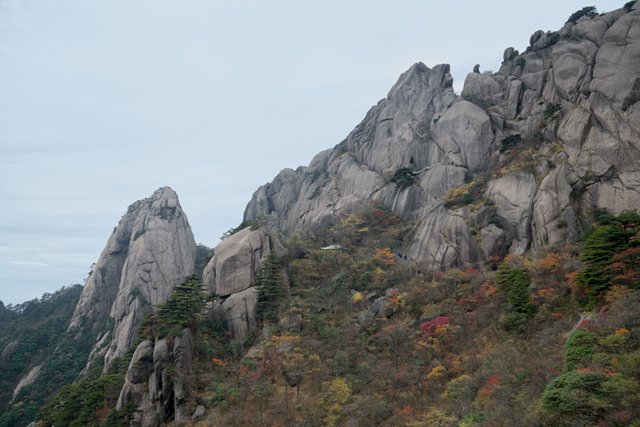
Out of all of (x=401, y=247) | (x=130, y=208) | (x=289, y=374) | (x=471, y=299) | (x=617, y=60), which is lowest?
(x=289, y=374)

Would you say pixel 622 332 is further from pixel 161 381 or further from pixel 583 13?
pixel 583 13

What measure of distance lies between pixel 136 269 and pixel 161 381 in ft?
126

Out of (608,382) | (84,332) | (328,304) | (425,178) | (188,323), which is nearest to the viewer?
(608,382)

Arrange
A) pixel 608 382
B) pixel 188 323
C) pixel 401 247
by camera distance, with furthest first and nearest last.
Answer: pixel 401 247
pixel 188 323
pixel 608 382

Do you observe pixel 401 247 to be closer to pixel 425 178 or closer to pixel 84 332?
pixel 425 178

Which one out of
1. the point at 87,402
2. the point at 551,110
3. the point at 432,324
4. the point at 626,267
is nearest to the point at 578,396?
the point at 626,267

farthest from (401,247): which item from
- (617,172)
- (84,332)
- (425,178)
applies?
(84,332)

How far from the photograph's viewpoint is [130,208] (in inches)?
2921

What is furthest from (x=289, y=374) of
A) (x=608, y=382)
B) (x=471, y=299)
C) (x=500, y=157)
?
(x=500, y=157)

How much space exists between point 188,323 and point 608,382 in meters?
27.2

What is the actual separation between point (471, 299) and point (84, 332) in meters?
60.7

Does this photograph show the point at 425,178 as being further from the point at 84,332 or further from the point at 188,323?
the point at 84,332

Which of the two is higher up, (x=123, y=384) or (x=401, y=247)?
(x=401, y=247)

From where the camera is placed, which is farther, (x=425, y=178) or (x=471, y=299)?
(x=425, y=178)
